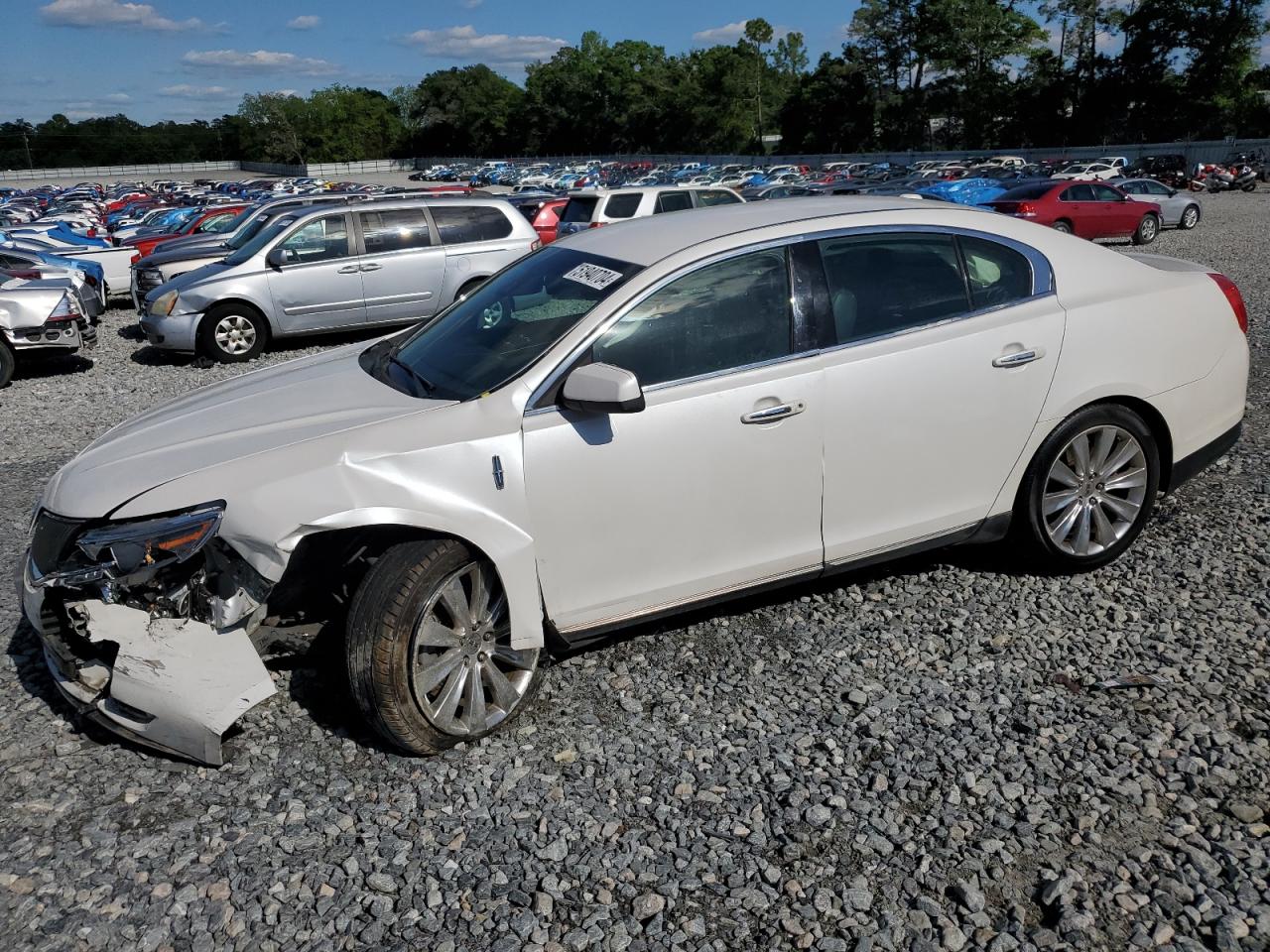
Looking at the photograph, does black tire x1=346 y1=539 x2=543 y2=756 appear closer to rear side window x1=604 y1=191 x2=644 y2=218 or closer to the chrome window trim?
the chrome window trim

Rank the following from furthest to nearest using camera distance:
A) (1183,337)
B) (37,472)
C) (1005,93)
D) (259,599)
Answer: (1005,93)
(37,472)
(1183,337)
(259,599)

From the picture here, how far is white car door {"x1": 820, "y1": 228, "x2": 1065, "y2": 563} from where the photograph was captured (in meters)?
3.71

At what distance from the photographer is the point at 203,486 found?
311 centimetres

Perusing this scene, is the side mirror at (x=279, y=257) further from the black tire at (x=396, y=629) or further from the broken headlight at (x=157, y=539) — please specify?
the black tire at (x=396, y=629)

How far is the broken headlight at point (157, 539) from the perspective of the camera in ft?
10.0

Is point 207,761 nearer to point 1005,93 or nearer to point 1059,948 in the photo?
point 1059,948

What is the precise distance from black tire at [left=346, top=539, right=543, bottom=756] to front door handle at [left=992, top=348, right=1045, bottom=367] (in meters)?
2.19

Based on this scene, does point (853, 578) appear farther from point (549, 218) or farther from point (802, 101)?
point (802, 101)

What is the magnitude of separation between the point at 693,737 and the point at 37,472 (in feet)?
Answer: 19.6

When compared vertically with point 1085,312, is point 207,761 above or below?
below

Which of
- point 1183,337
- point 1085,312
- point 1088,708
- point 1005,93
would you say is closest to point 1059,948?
point 1088,708

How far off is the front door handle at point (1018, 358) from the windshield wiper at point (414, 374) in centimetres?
219

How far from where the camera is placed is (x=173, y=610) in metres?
3.12

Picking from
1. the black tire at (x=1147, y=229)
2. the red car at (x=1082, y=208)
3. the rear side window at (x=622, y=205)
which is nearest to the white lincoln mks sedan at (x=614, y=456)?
the rear side window at (x=622, y=205)
